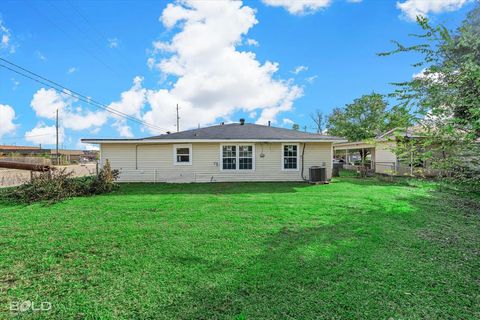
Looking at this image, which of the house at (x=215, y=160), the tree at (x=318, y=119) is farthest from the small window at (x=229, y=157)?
the tree at (x=318, y=119)

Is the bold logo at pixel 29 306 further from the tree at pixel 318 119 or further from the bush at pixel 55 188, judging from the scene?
the tree at pixel 318 119

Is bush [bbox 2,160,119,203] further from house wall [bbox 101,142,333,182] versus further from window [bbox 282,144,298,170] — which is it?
window [bbox 282,144,298,170]

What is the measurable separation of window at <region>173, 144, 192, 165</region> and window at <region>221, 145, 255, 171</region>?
5.71 feet

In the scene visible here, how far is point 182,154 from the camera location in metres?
12.1

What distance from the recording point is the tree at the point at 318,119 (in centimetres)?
4488

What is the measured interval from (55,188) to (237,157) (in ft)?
24.7

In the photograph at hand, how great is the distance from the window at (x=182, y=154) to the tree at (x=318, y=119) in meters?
37.8

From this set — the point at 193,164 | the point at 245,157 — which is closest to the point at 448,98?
the point at 245,157

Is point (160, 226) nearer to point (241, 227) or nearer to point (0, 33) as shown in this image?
point (241, 227)

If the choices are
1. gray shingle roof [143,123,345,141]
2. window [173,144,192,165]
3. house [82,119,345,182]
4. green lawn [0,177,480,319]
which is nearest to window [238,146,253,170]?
house [82,119,345,182]

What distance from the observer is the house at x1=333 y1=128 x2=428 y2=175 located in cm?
306

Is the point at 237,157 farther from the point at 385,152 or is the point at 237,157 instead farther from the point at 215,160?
the point at 385,152

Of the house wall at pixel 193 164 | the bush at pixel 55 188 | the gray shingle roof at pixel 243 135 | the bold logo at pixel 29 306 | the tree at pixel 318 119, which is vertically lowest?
Result: the bold logo at pixel 29 306

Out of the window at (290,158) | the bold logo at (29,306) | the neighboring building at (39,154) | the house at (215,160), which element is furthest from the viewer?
the neighboring building at (39,154)
